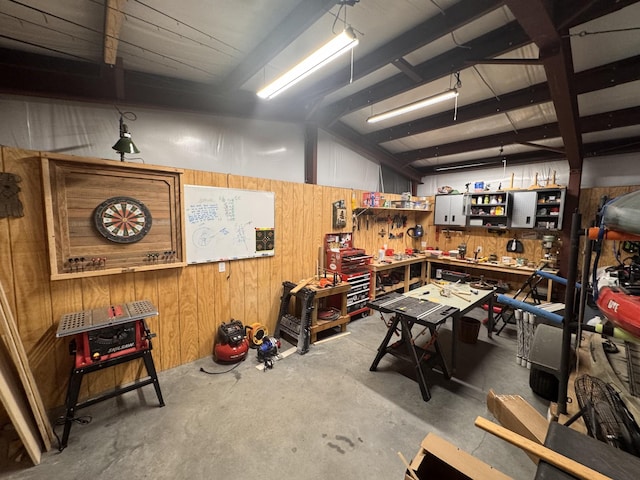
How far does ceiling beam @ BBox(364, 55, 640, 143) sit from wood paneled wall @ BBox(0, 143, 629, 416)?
1312mm

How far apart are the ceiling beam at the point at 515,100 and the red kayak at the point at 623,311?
2814 millimetres

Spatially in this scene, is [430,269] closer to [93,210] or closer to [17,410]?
[93,210]

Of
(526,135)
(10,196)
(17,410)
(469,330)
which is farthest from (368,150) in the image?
(17,410)

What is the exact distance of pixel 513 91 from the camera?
132 inches

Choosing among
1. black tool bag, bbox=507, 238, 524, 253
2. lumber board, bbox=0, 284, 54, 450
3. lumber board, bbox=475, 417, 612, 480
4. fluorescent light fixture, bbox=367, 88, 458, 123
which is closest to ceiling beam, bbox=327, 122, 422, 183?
fluorescent light fixture, bbox=367, 88, 458, 123

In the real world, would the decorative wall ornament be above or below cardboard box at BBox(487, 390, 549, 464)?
above

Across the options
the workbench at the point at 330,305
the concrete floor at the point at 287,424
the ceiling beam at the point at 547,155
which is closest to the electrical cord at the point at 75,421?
the concrete floor at the point at 287,424

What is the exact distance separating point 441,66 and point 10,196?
4025mm

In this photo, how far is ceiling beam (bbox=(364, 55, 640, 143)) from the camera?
103 inches

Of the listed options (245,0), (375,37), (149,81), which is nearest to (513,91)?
(375,37)

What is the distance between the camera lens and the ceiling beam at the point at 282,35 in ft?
6.45

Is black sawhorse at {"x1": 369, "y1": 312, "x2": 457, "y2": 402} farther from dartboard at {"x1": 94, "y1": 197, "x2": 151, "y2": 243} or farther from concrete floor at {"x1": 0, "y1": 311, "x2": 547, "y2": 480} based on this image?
dartboard at {"x1": 94, "y1": 197, "x2": 151, "y2": 243}

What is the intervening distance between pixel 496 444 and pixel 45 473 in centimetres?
308

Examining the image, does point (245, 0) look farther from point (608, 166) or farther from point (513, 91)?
point (608, 166)
